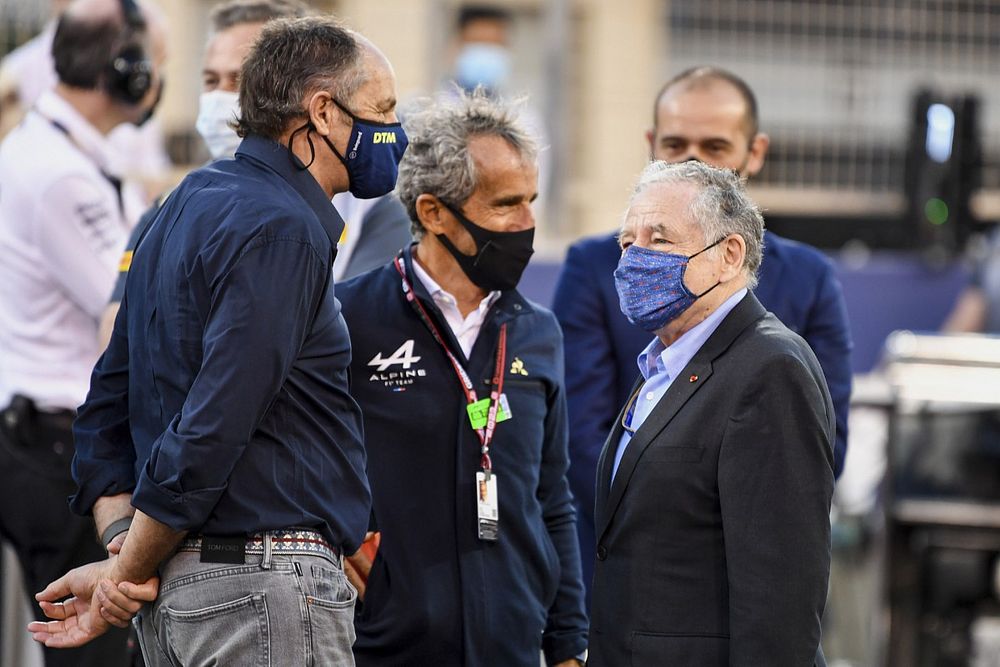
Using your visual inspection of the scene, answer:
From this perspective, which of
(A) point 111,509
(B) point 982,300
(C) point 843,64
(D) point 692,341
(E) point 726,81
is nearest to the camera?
(A) point 111,509

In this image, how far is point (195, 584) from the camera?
2730 millimetres

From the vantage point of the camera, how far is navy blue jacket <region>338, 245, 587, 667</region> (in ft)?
11.0

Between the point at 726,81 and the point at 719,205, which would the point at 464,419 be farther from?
the point at 726,81

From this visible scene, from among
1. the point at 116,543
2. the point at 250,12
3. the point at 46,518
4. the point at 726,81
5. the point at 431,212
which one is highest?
the point at 250,12

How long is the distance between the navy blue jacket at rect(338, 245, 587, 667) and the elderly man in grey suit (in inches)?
13.9

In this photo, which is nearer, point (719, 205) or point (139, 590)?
point (139, 590)

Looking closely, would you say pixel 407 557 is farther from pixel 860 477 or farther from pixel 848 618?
pixel 848 618

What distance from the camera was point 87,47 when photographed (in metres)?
4.31

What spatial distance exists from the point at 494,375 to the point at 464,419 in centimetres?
14

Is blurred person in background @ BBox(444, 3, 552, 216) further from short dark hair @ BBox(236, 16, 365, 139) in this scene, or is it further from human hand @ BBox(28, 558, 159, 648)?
human hand @ BBox(28, 558, 159, 648)

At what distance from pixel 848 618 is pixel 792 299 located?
4563 millimetres

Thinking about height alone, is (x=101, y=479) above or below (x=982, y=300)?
above

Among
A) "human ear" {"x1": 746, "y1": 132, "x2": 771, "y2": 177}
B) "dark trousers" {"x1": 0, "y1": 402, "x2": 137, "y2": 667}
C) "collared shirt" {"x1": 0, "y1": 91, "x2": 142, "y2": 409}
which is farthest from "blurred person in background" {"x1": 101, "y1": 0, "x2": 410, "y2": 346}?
"human ear" {"x1": 746, "y1": 132, "x2": 771, "y2": 177}

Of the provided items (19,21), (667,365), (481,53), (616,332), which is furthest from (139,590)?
(19,21)
